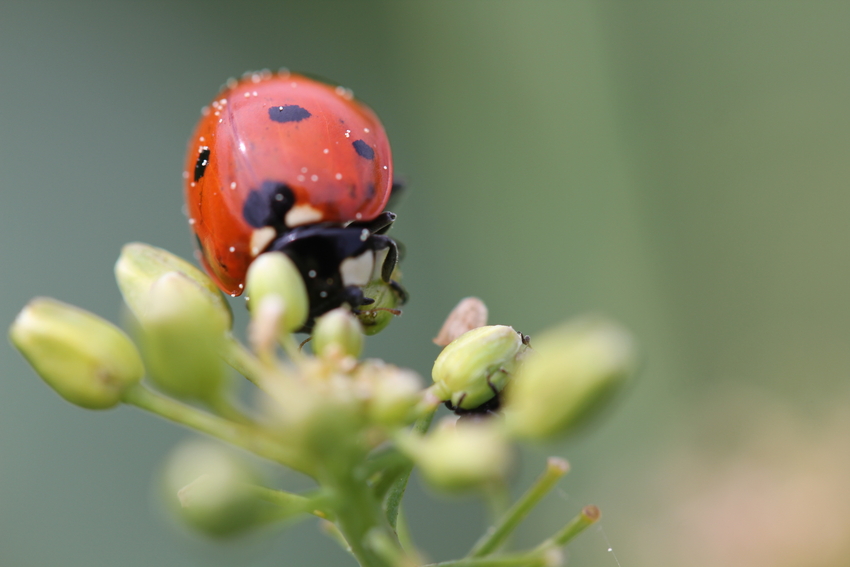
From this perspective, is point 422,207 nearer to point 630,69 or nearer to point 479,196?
point 479,196

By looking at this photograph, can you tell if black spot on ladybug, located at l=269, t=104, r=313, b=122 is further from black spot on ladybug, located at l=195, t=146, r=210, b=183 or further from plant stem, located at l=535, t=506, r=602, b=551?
plant stem, located at l=535, t=506, r=602, b=551

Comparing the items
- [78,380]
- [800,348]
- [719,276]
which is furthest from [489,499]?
[719,276]

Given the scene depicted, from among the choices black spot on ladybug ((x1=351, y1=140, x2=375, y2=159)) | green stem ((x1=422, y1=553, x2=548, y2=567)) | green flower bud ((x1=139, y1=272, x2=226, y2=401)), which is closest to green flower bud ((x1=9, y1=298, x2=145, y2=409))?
green flower bud ((x1=139, y1=272, x2=226, y2=401))

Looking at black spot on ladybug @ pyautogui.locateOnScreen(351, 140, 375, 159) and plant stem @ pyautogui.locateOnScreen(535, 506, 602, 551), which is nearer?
plant stem @ pyautogui.locateOnScreen(535, 506, 602, 551)

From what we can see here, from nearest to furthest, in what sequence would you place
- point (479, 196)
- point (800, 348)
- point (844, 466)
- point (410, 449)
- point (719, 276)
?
point (410, 449)
point (844, 466)
point (800, 348)
point (719, 276)
point (479, 196)

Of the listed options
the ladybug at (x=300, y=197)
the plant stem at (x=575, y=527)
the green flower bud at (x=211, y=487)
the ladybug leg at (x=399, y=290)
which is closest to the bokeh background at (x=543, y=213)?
the ladybug leg at (x=399, y=290)
